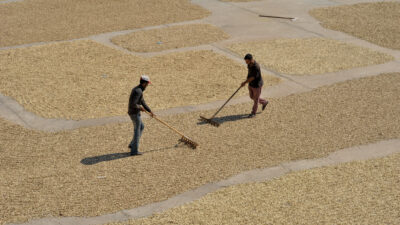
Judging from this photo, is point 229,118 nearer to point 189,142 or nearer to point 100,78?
point 189,142

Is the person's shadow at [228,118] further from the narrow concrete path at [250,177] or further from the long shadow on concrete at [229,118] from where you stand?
the narrow concrete path at [250,177]

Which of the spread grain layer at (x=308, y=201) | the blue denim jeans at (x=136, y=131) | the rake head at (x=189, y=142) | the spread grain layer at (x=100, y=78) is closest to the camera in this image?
the spread grain layer at (x=308, y=201)

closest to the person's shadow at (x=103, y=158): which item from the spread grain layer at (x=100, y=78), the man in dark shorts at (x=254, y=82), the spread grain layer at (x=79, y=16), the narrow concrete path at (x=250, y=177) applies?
the narrow concrete path at (x=250, y=177)

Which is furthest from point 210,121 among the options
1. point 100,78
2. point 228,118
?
point 100,78

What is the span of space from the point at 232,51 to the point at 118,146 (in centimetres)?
838

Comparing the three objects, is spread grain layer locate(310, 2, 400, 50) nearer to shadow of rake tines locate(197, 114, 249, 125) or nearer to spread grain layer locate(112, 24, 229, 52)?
spread grain layer locate(112, 24, 229, 52)

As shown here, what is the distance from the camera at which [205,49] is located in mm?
20484

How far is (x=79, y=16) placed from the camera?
80.8ft

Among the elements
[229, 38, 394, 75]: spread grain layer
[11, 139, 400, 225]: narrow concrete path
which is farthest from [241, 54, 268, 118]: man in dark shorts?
[229, 38, 394, 75]: spread grain layer

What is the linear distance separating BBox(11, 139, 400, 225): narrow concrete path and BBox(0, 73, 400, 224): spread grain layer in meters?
0.17

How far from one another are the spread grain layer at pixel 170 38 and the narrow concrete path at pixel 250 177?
367 inches

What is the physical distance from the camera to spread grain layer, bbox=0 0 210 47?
22.3 metres

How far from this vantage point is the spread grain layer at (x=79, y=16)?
73.0 ft

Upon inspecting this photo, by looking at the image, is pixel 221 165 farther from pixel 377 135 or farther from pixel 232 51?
pixel 232 51
